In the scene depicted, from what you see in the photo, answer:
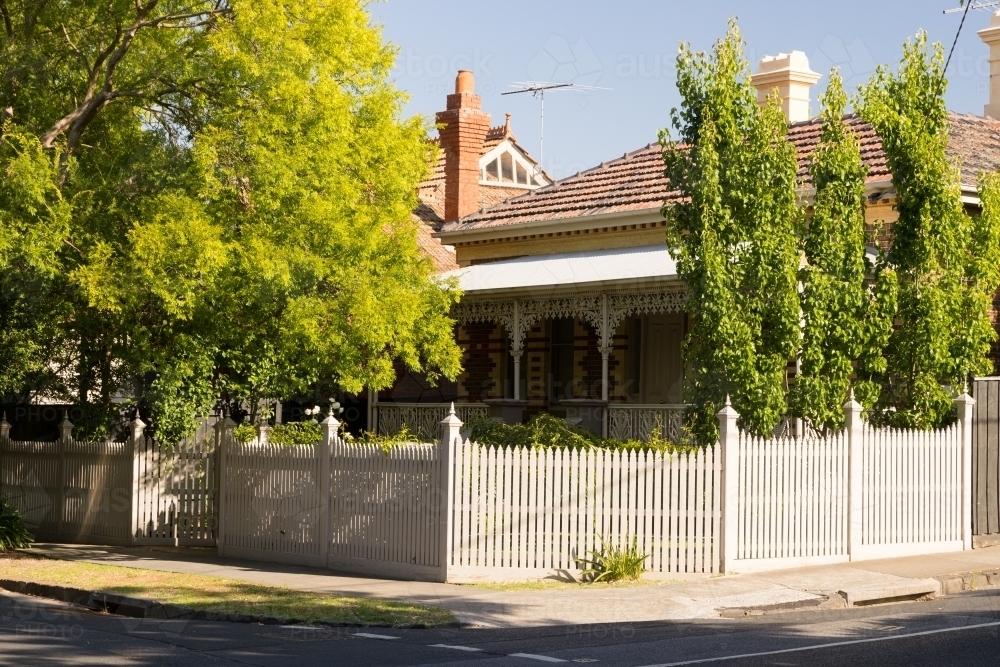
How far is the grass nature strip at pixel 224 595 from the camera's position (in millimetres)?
11016

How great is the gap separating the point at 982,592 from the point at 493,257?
1348 cm

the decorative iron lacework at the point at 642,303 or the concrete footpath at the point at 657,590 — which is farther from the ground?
the decorative iron lacework at the point at 642,303

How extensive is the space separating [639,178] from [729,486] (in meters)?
11.5

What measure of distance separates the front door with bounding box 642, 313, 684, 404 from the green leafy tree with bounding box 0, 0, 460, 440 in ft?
22.4

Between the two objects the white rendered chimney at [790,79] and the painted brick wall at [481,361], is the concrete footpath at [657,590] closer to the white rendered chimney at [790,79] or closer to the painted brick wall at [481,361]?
the painted brick wall at [481,361]

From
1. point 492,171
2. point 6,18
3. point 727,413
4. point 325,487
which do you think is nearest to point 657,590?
point 727,413

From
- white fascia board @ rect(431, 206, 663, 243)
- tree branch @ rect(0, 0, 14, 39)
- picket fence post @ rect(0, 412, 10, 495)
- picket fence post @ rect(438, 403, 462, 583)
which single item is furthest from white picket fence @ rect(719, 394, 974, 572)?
picket fence post @ rect(0, 412, 10, 495)

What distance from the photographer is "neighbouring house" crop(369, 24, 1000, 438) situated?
19.9 meters

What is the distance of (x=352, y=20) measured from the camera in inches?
586

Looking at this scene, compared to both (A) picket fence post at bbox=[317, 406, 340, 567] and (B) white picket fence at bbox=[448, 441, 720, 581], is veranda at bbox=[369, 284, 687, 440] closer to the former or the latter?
(B) white picket fence at bbox=[448, 441, 720, 581]

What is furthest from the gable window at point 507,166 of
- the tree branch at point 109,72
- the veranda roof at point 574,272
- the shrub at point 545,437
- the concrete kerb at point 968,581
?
the concrete kerb at point 968,581

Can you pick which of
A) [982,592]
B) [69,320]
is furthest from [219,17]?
[982,592]

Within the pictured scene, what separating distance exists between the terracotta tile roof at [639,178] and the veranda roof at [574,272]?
797mm

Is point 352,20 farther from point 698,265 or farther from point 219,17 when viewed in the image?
point 698,265
